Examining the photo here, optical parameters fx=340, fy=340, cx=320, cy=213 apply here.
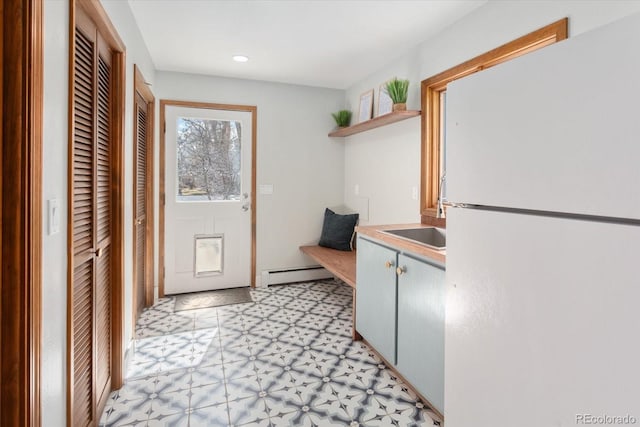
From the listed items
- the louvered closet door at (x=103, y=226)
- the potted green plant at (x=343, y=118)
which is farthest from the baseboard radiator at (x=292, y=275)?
the louvered closet door at (x=103, y=226)

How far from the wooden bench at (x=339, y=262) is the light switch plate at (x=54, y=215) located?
1961mm

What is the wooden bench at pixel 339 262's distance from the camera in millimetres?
2658

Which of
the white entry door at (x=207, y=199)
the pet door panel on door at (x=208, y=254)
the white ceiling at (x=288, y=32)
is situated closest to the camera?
the white ceiling at (x=288, y=32)

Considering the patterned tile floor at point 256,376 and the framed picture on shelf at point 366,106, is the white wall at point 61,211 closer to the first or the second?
the patterned tile floor at point 256,376

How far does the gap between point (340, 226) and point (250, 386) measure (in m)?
2.08

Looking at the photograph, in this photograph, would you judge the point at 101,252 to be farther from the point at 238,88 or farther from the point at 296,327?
the point at 238,88

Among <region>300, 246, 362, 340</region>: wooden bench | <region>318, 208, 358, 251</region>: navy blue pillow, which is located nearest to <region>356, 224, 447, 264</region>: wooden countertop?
<region>300, 246, 362, 340</region>: wooden bench

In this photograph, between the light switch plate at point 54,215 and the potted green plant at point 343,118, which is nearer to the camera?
the light switch plate at point 54,215

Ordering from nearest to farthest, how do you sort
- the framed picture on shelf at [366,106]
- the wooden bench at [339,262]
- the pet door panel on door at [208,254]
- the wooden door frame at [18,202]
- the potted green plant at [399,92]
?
the wooden door frame at [18,202], the wooden bench at [339,262], the potted green plant at [399,92], the framed picture on shelf at [366,106], the pet door panel on door at [208,254]

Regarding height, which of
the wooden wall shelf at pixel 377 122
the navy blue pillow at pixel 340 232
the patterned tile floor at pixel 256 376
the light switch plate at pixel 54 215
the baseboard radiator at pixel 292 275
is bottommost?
the patterned tile floor at pixel 256 376

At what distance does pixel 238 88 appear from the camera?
3.71 meters

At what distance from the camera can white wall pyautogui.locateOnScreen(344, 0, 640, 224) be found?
168 centimetres

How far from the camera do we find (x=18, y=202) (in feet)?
2.87

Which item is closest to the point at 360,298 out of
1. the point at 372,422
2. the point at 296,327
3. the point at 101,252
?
the point at 296,327
